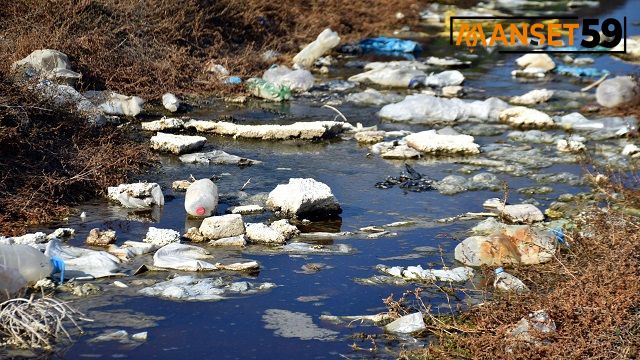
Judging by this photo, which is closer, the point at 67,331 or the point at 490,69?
the point at 67,331

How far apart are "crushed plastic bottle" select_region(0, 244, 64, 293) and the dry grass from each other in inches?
13.4

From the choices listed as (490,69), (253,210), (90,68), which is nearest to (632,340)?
(253,210)

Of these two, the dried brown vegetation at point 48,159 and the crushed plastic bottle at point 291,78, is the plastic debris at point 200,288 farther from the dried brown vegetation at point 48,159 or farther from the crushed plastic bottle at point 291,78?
the crushed plastic bottle at point 291,78

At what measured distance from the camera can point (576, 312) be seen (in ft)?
14.1

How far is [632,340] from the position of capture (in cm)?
416

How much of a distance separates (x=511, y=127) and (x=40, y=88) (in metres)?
4.44

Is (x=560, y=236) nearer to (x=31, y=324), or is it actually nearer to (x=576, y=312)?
(x=576, y=312)

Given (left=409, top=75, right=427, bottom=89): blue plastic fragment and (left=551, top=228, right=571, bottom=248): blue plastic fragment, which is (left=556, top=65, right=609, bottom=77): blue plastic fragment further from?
(left=551, top=228, right=571, bottom=248): blue plastic fragment

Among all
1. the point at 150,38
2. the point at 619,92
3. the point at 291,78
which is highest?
the point at 150,38

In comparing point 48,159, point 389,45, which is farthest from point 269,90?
point 389,45

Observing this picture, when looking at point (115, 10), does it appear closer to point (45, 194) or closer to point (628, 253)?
point (45, 194)

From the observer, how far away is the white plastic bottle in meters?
4.95

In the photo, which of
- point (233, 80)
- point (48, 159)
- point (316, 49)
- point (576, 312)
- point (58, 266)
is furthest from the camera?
point (316, 49)

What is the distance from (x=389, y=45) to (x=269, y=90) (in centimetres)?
401
